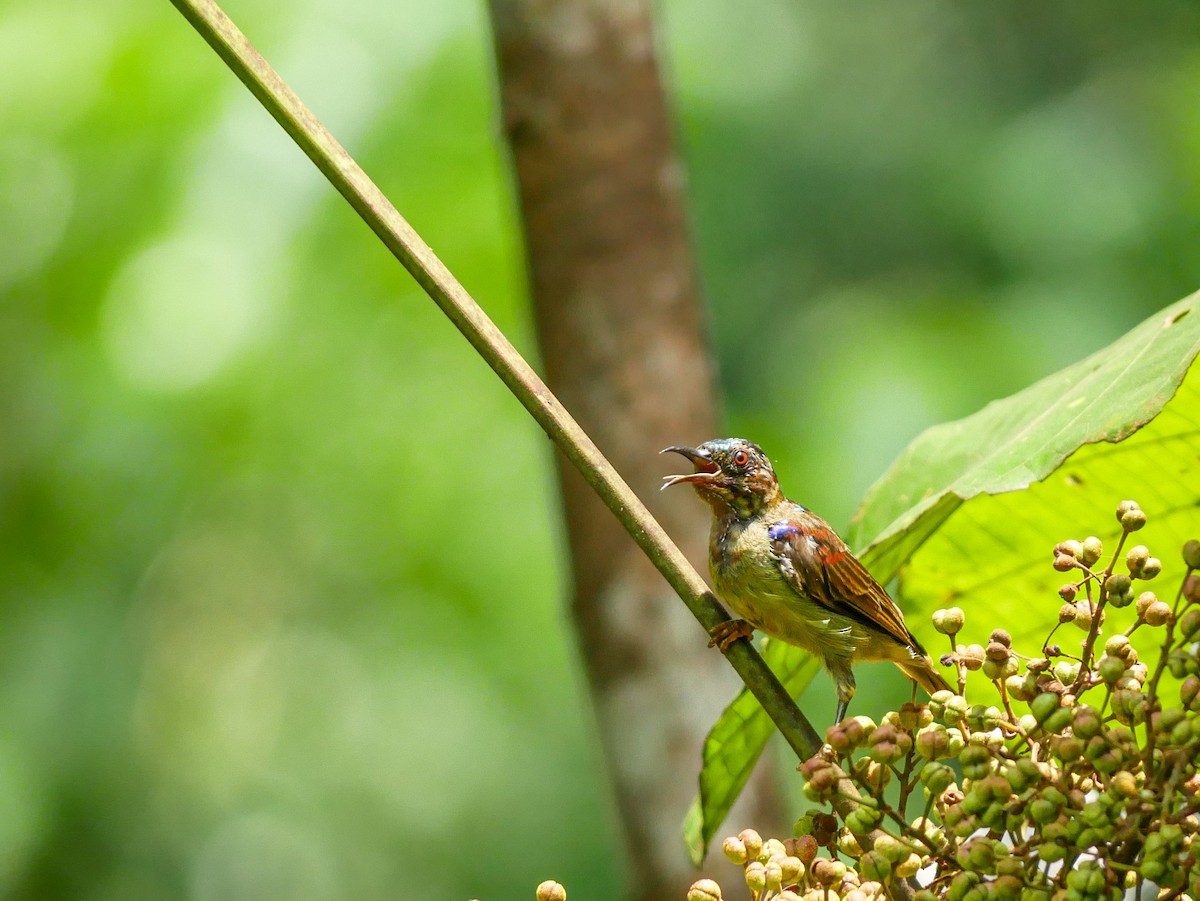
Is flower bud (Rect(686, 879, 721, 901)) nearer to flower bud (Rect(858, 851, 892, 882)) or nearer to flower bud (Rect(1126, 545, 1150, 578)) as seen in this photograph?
flower bud (Rect(858, 851, 892, 882))

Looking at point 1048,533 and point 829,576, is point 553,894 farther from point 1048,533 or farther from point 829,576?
point 829,576

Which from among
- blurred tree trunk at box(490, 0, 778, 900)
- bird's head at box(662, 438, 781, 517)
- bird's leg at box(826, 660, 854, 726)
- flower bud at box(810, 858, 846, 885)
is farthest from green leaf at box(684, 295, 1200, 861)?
blurred tree trunk at box(490, 0, 778, 900)

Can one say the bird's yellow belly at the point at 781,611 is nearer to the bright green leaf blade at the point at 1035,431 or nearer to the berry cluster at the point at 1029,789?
the bright green leaf blade at the point at 1035,431

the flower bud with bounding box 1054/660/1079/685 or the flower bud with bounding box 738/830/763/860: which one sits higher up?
the flower bud with bounding box 738/830/763/860

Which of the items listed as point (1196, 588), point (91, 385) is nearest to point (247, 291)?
point (91, 385)

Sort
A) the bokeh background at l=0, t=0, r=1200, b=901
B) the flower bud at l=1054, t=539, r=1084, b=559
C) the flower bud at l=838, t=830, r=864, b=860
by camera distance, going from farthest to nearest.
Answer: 1. the bokeh background at l=0, t=0, r=1200, b=901
2. the flower bud at l=1054, t=539, r=1084, b=559
3. the flower bud at l=838, t=830, r=864, b=860

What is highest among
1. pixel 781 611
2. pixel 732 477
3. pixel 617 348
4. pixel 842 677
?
pixel 617 348

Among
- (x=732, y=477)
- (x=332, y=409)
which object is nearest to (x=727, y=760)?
(x=732, y=477)
